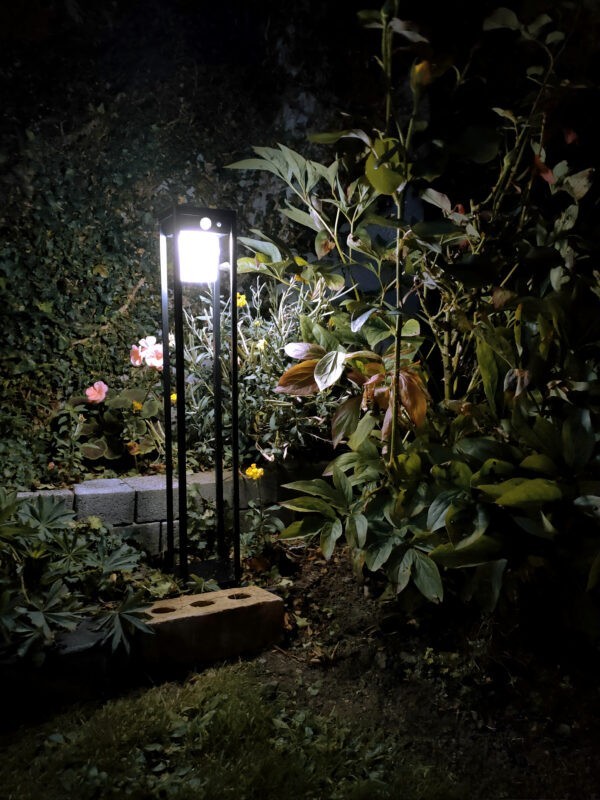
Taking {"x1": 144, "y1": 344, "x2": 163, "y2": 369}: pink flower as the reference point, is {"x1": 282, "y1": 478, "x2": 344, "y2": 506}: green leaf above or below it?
below

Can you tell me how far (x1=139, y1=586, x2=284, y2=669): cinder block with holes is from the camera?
6.23ft

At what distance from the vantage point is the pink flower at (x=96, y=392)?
2926mm

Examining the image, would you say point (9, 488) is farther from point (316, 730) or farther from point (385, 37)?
point (385, 37)

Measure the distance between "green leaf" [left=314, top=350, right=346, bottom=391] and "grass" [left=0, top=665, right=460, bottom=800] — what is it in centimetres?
99

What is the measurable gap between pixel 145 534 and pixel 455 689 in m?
1.36

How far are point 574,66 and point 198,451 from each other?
7.10 ft

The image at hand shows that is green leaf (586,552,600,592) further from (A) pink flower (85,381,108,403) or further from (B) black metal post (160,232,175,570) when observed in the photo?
(A) pink flower (85,381,108,403)

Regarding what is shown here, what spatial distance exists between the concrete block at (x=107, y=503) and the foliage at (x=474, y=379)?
0.83m

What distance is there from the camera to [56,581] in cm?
185

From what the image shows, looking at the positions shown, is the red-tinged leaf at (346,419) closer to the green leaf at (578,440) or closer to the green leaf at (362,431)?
the green leaf at (362,431)

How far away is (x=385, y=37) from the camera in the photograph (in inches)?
66.7

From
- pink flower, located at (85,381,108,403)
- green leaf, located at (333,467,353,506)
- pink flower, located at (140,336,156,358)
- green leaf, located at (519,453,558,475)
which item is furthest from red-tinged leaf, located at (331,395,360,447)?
pink flower, located at (85,381,108,403)

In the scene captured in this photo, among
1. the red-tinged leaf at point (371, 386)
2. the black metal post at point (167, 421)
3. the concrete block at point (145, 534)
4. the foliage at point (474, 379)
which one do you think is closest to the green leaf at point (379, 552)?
the foliage at point (474, 379)

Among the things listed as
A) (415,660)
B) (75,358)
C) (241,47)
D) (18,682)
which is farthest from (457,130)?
(18,682)
